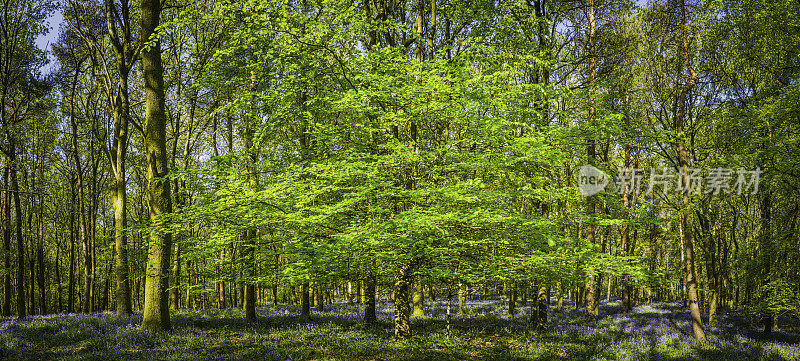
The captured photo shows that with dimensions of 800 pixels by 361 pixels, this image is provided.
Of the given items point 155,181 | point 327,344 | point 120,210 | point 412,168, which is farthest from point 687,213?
point 120,210

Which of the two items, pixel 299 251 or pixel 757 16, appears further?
pixel 757 16

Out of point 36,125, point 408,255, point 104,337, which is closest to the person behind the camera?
point 408,255

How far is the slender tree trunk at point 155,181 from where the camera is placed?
1087 cm

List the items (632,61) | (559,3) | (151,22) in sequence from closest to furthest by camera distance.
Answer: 1. (151,22)
2. (559,3)
3. (632,61)

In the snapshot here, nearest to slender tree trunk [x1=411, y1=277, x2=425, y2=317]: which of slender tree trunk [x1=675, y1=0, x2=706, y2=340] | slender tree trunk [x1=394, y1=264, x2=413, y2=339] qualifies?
slender tree trunk [x1=394, y1=264, x2=413, y2=339]

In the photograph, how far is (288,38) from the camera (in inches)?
362

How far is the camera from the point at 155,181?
34.9 feet

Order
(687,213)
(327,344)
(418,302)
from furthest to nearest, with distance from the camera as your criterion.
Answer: (418,302), (687,213), (327,344)

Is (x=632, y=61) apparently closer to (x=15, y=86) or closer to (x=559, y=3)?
(x=559, y=3)

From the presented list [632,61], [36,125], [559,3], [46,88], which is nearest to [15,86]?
[46,88]

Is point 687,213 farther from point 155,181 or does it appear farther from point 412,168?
point 155,181

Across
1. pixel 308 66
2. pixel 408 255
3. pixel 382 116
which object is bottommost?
pixel 408 255

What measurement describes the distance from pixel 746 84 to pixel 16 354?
29194mm

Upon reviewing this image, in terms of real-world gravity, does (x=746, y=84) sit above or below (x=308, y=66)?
above
